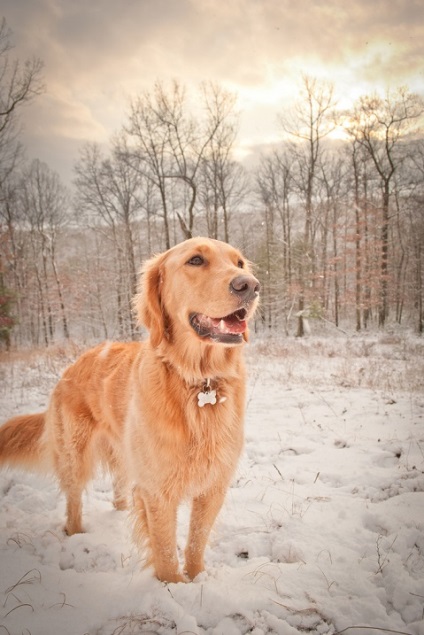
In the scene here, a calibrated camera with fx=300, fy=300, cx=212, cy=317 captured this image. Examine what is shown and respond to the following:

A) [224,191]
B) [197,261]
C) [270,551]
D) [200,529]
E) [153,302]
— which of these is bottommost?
[270,551]

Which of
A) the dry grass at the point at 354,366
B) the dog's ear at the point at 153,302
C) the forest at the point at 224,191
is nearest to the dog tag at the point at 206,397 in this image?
the dog's ear at the point at 153,302

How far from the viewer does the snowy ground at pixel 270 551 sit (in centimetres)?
152

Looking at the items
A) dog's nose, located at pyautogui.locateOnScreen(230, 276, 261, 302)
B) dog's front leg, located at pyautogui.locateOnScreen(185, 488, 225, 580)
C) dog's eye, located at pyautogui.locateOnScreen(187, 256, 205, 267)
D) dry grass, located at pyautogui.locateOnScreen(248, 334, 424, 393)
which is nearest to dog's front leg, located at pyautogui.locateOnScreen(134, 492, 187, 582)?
dog's front leg, located at pyautogui.locateOnScreen(185, 488, 225, 580)

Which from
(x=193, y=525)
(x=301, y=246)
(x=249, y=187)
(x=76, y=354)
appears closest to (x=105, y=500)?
(x=193, y=525)

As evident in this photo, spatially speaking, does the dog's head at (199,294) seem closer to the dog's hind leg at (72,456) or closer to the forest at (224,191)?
the dog's hind leg at (72,456)

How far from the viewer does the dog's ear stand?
2.06 m

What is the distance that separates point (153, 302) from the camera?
2.17 m

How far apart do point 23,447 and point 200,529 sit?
68.8 inches

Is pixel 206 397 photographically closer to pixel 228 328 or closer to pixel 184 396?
pixel 184 396

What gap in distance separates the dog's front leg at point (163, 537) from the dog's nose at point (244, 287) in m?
1.32

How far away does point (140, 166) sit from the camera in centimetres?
1714

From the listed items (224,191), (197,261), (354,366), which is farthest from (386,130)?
(197,261)

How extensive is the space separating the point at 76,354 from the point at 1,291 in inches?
390

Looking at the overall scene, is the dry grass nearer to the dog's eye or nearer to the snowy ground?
the snowy ground
